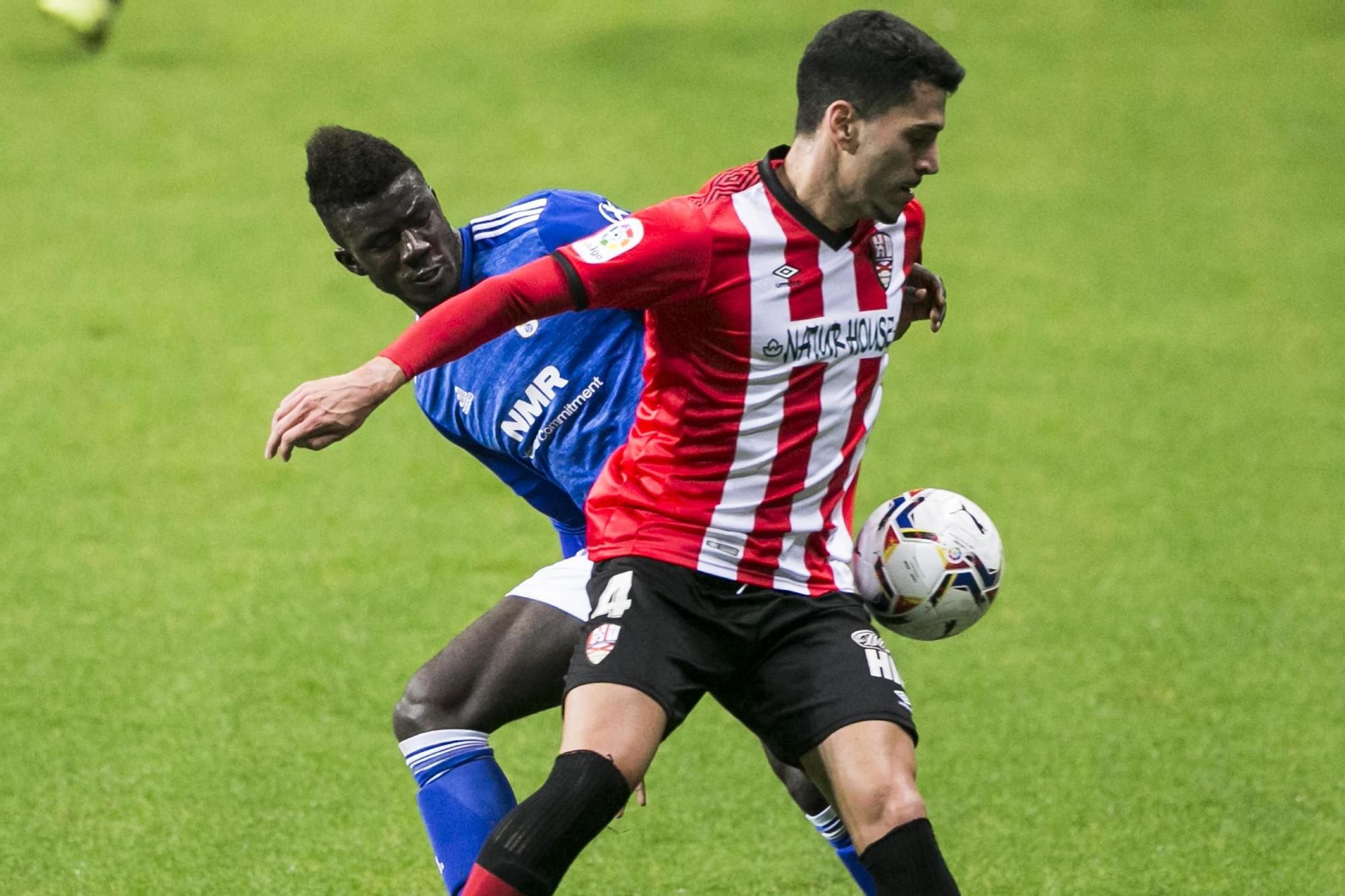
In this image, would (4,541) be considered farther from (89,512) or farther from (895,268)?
(895,268)

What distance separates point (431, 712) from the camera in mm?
4070

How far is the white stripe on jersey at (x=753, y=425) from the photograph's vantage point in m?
3.48

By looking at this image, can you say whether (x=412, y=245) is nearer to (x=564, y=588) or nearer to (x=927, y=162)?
(x=564, y=588)

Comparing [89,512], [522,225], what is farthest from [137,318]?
[522,225]

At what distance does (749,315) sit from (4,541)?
4.96 meters

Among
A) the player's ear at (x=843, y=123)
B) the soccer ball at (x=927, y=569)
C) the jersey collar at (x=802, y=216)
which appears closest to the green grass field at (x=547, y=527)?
the soccer ball at (x=927, y=569)

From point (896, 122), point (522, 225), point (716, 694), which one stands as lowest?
point (716, 694)

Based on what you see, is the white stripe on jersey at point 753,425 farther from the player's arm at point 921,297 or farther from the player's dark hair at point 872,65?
the player's arm at point 921,297

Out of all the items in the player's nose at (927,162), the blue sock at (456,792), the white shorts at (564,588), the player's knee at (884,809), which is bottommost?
the blue sock at (456,792)

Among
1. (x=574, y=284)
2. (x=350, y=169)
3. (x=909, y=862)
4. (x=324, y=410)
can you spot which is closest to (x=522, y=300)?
(x=574, y=284)

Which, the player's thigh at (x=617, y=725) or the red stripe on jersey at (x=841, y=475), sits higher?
the red stripe on jersey at (x=841, y=475)

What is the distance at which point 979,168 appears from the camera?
1171 centimetres

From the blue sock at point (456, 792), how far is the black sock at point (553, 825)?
33.5 inches

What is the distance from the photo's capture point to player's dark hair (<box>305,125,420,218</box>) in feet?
13.5
